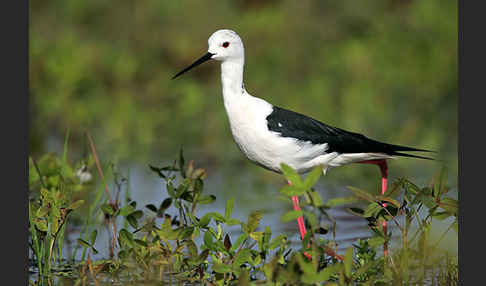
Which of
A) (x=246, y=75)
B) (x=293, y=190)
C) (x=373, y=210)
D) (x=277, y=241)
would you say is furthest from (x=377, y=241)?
(x=246, y=75)

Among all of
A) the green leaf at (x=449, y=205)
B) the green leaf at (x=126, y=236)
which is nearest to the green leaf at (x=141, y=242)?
the green leaf at (x=126, y=236)

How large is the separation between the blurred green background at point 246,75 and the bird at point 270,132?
6.89 feet

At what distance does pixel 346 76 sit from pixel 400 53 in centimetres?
69

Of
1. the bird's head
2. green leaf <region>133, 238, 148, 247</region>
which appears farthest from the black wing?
green leaf <region>133, 238, 148, 247</region>

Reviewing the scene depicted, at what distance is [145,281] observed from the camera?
4.16 metres

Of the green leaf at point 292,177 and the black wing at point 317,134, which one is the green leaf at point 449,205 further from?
the green leaf at point 292,177

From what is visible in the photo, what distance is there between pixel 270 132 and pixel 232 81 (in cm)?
40

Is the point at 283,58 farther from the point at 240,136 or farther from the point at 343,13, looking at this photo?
the point at 240,136

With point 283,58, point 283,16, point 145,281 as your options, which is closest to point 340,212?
point 145,281

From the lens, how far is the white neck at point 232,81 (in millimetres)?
4496

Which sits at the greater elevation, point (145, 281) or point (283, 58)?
point (283, 58)

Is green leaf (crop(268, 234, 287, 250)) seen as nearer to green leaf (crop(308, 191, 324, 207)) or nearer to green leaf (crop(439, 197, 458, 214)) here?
green leaf (crop(308, 191, 324, 207))

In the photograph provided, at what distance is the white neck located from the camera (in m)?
4.50

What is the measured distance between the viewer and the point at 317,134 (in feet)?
14.9
